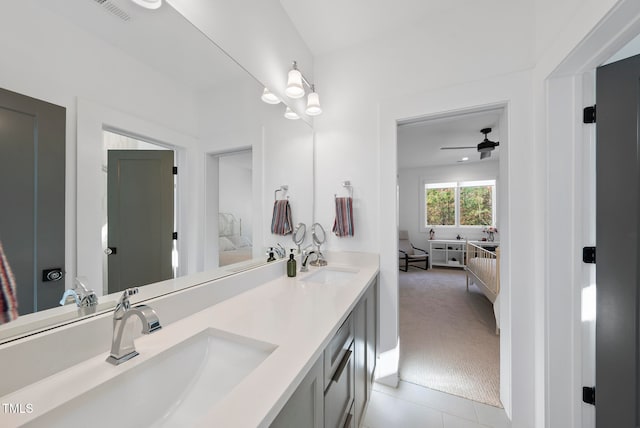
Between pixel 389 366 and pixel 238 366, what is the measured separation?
1.44 m

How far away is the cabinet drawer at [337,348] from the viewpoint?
0.85m

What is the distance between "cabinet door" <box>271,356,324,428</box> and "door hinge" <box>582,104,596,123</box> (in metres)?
1.71

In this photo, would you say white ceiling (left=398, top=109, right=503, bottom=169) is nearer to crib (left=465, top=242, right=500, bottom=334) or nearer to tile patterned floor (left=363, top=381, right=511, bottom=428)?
crib (left=465, top=242, right=500, bottom=334)

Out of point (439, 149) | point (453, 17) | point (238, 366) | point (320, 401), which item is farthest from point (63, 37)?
point (439, 149)

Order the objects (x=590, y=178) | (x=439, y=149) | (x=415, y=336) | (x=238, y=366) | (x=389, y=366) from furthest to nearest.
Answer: (x=439, y=149), (x=415, y=336), (x=389, y=366), (x=590, y=178), (x=238, y=366)

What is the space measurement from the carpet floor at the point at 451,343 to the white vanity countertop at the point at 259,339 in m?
1.16

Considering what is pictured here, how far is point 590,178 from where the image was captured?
1.19 m

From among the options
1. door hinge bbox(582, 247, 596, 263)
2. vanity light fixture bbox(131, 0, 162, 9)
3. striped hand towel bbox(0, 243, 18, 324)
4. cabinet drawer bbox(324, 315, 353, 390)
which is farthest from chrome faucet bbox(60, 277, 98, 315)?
door hinge bbox(582, 247, 596, 263)

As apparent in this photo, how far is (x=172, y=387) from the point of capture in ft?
2.24

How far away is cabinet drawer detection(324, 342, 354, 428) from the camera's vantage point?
87 cm

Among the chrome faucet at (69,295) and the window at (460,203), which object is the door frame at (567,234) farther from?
the window at (460,203)

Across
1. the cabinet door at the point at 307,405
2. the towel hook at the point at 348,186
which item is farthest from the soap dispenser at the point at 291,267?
the cabinet door at the point at 307,405

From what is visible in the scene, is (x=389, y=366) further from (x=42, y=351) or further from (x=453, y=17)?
(x=453, y=17)

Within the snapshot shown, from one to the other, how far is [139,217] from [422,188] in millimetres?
6091
